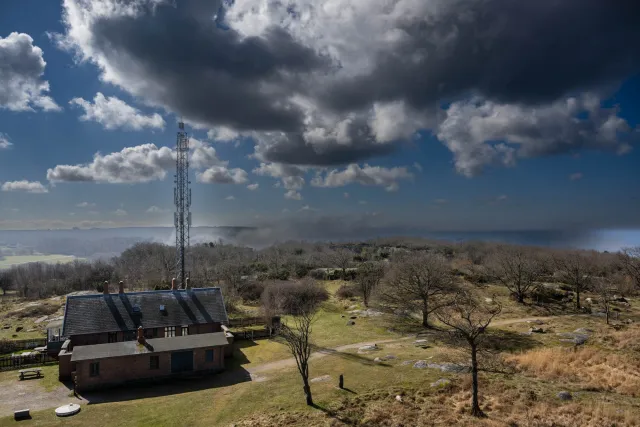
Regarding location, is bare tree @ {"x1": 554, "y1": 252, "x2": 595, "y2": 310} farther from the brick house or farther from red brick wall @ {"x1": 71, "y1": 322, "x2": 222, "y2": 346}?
the brick house

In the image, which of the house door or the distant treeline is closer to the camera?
the house door

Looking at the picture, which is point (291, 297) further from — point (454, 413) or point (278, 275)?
point (454, 413)

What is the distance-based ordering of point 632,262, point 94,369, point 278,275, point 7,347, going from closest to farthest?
point 94,369 < point 7,347 < point 632,262 < point 278,275

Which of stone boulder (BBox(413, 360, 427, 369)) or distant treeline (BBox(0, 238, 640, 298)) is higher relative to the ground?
distant treeline (BBox(0, 238, 640, 298))

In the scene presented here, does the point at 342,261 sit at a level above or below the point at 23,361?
above

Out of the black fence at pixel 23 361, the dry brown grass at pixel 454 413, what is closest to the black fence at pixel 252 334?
the black fence at pixel 23 361

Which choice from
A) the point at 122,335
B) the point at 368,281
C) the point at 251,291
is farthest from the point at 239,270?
the point at 122,335

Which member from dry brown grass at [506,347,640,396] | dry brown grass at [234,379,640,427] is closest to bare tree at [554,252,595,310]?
dry brown grass at [506,347,640,396]
